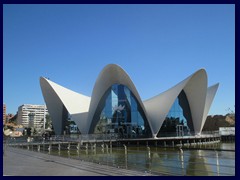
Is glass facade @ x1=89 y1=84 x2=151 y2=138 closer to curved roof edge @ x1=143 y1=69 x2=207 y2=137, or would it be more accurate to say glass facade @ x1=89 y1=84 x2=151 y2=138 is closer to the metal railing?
curved roof edge @ x1=143 y1=69 x2=207 y2=137

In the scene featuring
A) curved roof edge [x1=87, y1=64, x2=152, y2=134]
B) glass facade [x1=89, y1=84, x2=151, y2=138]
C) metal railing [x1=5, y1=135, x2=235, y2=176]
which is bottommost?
metal railing [x1=5, y1=135, x2=235, y2=176]

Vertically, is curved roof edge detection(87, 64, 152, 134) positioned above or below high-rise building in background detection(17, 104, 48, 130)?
above

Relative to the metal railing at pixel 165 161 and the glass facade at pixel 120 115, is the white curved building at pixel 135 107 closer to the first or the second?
the glass facade at pixel 120 115

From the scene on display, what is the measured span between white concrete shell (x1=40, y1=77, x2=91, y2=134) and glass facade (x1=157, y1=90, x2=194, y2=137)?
10571mm

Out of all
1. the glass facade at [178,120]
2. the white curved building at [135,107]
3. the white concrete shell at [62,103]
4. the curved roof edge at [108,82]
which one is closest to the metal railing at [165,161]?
the white curved building at [135,107]

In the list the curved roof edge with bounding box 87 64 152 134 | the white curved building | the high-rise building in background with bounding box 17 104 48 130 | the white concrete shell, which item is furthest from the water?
the high-rise building in background with bounding box 17 104 48 130

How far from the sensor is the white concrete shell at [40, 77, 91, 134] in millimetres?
36812

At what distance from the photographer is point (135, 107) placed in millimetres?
33438

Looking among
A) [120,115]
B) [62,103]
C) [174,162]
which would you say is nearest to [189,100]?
[120,115]

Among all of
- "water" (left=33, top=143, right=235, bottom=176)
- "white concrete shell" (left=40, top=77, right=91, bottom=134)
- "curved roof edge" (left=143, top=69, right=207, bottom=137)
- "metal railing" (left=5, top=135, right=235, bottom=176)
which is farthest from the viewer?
"white concrete shell" (left=40, top=77, right=91, bottom=134)

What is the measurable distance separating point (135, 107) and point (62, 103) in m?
11.1

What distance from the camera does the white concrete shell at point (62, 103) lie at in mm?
36812

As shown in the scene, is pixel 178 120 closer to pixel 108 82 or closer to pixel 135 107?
pixel 135 107
